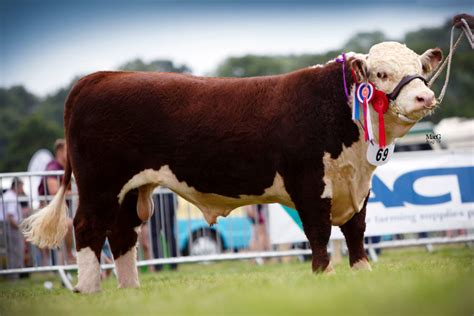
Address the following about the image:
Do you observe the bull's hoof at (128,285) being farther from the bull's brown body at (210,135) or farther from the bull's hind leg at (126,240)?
the bull's brown body at (210,135)

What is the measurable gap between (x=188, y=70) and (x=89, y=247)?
926 inches

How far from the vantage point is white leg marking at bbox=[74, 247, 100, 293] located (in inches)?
282

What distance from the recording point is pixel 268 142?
6801 mm

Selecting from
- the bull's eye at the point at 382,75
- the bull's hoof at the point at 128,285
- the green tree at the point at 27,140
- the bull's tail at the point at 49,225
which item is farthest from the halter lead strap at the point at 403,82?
the green tree at the point at 27,140

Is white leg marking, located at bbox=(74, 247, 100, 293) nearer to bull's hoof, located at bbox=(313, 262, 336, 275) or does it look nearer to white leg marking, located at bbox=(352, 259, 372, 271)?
bull's hoof, located at bbox=(313, 262, 336, 275)

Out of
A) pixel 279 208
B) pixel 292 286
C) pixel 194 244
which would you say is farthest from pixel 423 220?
pixel 292 286

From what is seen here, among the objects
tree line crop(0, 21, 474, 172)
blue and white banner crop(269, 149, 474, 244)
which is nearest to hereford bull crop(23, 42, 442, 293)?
blue and white banner crop(269, 149, 474, 244)

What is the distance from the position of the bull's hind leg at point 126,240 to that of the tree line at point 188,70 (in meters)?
23.8

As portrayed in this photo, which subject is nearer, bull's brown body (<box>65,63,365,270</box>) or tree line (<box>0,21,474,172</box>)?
bull's brown body (<box>65,63,365,270</box>)

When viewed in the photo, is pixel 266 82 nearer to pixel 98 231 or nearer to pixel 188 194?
pixel 188 194

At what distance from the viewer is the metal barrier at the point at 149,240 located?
1139 centimetres

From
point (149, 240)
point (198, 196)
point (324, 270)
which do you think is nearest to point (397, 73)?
point (324, 270)

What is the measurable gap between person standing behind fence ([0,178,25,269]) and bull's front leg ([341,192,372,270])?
5.56 meters

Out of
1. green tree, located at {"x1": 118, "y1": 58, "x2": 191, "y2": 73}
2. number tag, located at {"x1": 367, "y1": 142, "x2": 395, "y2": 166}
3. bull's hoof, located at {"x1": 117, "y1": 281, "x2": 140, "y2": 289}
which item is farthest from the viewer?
green tree, located at {"x1": 118, "y1": 58, "x2": 191, "y2": 73}
